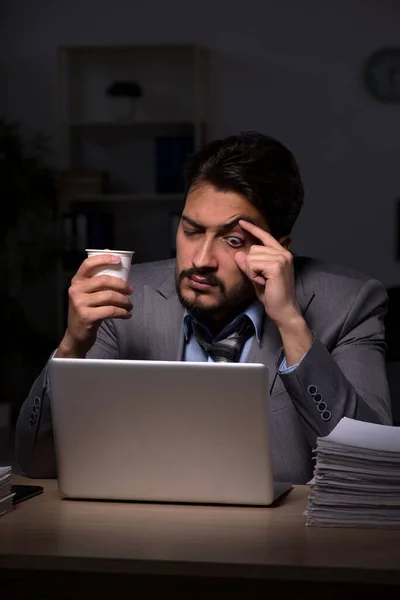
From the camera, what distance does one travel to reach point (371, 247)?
646 cm

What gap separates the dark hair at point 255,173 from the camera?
2283 mm

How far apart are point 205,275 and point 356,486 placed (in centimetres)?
80

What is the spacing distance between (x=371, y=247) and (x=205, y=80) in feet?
4.92

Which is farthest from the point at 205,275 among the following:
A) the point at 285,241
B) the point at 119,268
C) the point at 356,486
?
the point at 356,486

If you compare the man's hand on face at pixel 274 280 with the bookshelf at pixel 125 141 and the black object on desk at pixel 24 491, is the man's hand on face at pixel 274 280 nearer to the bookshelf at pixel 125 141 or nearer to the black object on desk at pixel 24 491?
the black object on desk at pixel 24 491

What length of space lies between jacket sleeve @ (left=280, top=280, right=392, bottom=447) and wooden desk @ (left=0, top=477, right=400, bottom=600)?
0.41 metres

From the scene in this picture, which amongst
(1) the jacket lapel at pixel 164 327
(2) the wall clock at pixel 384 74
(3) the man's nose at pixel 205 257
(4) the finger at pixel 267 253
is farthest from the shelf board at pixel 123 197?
(4) the finger at pixel 267 253

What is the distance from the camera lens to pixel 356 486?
1489mm

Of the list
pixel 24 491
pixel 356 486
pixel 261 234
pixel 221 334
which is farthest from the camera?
pixel 221 334

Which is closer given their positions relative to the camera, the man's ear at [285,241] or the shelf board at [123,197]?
the man's ear at [285,241]

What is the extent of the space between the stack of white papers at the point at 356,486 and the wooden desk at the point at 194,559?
1.1 inches

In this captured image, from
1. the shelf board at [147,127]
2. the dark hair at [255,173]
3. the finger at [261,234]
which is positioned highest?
the shelf board at [147,127]

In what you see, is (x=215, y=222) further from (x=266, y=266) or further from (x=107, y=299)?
(x=107, y=299)

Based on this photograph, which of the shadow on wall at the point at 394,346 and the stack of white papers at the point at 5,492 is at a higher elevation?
the stack of white papers at the point at 5,492
